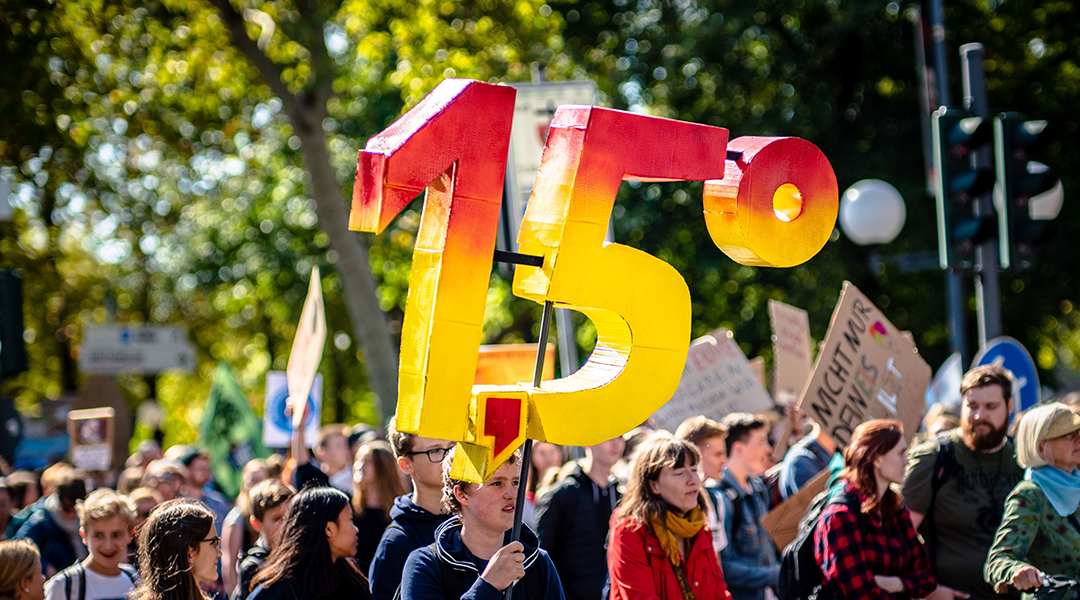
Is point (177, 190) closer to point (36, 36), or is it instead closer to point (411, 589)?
point (36, 36)

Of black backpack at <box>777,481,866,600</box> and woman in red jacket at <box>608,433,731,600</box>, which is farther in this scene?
black backpack at <box>777,481,866,600</box>

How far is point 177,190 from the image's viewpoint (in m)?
23.6

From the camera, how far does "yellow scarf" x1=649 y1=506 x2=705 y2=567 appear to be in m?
4.28

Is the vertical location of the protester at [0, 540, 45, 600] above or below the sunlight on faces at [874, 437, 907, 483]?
below

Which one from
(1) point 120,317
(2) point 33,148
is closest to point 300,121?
(2) point 33,148

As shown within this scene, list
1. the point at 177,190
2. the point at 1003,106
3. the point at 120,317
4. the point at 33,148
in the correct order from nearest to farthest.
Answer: the point at 33,148, the point at 1003,106, the point at 177,190, the point at 120,317

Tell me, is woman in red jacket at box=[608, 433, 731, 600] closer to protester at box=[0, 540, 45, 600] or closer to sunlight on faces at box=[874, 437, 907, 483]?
sunlight on faces at box=[874, 437, 907, 483]

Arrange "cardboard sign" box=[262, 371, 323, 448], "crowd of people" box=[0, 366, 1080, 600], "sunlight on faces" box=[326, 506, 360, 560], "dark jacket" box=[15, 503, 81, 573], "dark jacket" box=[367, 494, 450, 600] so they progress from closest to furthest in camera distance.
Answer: "crowd of people" box=[0, 366, 1080, 600] → "dark jacket" box=[367, 494, 450, 600] → "sunlight on faces" box=[326, 506, 360, 560] → "dark jacket" box=[15, 503, 81, 573] → "cardboard sign" box=[262, 371, 323, 448]

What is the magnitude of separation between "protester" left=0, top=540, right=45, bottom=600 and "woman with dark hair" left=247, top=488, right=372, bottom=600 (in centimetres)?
101

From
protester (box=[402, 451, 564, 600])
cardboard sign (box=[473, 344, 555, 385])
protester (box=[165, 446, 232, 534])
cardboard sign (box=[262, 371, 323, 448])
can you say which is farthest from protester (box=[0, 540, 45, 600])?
cardboard sign (box=[262, 371, 323, 448])

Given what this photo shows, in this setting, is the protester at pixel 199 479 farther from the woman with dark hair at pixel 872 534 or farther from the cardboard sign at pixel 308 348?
the woman with dark hair at pixel 872 534

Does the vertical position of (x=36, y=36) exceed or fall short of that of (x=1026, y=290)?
it exceeds it

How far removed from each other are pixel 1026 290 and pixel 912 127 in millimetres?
3245

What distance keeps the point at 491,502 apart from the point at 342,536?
2.83 feet
